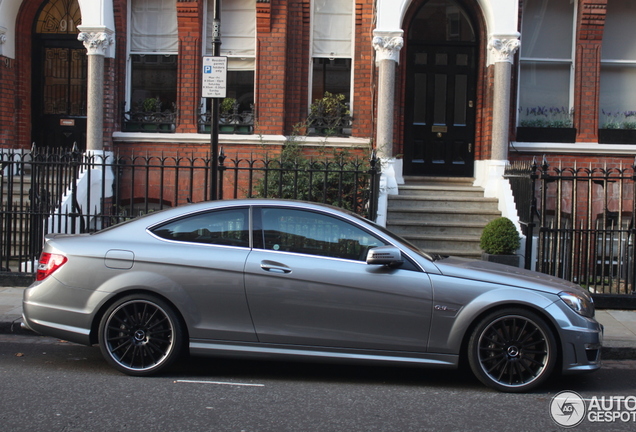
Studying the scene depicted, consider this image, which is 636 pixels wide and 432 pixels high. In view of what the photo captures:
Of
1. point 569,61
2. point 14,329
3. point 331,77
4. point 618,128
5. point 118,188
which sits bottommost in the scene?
point 14,329

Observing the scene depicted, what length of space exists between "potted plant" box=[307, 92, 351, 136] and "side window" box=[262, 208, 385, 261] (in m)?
7.68

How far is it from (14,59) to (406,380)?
11.3 metres

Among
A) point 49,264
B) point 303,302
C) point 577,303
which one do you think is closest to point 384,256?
point 303,302

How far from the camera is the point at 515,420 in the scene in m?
4.93

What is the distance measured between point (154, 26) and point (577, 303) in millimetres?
10780

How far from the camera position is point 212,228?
19.5 ft

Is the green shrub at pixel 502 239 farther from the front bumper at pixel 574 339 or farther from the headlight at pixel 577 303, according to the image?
the front bumper at pixel 574 339

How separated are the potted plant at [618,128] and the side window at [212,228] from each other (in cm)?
978

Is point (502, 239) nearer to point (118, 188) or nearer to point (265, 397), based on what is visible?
point (118, 188)

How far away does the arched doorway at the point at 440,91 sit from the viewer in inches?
528

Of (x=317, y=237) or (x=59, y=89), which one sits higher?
(x=59, y=89)

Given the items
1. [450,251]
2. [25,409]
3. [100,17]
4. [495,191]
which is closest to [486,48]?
[495,191]

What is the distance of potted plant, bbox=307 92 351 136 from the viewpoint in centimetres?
1349

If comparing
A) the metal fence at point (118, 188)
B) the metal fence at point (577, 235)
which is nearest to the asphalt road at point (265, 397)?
the metal fence at point (577, 235)
